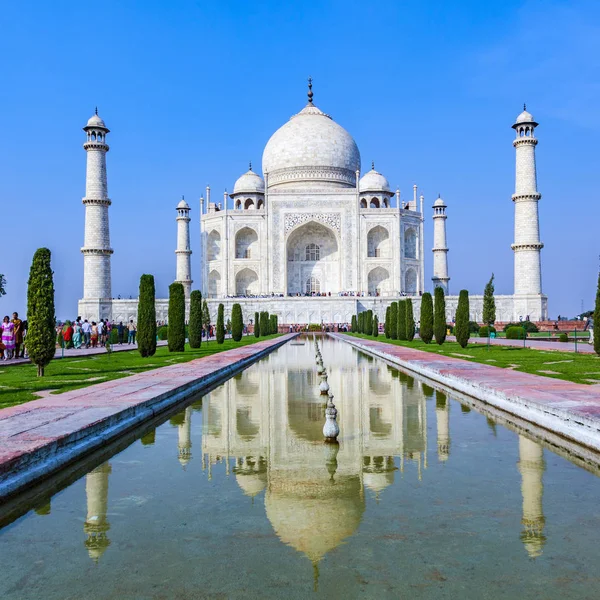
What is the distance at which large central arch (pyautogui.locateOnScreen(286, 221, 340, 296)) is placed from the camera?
120 feet

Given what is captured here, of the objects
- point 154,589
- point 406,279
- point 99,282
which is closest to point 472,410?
point 154,589

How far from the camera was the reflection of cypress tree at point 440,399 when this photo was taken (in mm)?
5891

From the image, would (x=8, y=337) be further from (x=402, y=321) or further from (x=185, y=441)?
(x=402, y=321)

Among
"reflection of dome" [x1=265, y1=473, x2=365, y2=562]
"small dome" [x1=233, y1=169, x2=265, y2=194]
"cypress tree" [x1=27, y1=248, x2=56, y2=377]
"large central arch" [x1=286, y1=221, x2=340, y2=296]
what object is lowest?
"reflection of dome" [x1=265, y1=473, x2=365, y2=562]

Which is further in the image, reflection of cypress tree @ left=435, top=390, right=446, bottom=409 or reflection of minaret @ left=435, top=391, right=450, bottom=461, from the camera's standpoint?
reflection of cypress tree @ left=435, top=390, right=446, bottom=409

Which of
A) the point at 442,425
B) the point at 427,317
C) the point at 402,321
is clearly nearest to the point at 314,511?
the point at 442,425

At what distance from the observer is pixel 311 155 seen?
37.1 m

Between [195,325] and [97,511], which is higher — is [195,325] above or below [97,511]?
above

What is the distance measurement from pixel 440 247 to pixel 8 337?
93.6 feet

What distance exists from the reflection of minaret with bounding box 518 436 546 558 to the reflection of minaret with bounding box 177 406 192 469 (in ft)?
5.99

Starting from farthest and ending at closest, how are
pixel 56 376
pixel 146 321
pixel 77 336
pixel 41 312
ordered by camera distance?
pixel 77 336 → pixel 146 321 → pixel 41 312 → pixel 56 376

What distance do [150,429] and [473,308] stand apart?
29.0 metres

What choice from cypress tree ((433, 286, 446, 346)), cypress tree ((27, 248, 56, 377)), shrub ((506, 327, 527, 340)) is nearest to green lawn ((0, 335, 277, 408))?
cypress tree ((27, 248, 56, 377))

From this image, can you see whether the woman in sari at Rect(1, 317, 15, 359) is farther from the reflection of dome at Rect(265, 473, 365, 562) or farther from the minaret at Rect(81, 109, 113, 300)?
the minaret at Rect(81, 109, 113, 300)
